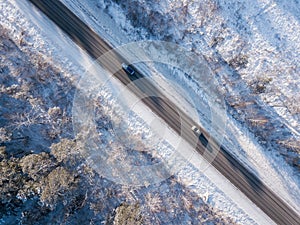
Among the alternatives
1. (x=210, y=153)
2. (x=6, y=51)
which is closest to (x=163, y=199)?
(x=210, y=153)

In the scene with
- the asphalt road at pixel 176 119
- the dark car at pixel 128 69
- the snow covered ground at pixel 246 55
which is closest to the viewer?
the snow covered ground at pixel 246 55

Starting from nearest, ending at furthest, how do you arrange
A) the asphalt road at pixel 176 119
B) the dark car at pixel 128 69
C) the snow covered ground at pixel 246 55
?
the snow covered ground at pixel 246 55 < the dark car at pixel 128 69 < the asphalt road at pixel 176 119

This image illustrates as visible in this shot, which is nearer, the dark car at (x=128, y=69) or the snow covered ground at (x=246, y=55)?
the snow covered ground at (x=246, y=55)

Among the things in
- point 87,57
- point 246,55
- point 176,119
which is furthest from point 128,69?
point 246,55

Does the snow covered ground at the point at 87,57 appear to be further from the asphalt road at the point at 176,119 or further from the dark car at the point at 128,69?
the dark car at the point at 128,69

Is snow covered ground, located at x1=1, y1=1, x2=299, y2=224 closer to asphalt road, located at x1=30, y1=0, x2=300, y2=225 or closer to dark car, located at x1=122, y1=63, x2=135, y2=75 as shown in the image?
asphalt road, located at x1=30, y1=0, x2=300, y2=225

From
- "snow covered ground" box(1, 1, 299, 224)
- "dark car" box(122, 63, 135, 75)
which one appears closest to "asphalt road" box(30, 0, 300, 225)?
"dark car" box(122, 63, 135, 75)

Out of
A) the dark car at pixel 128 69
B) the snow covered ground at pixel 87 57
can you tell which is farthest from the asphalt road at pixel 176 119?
the snow covered ground at pixel 87 57

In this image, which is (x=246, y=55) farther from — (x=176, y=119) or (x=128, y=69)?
(x=128, y=69)
